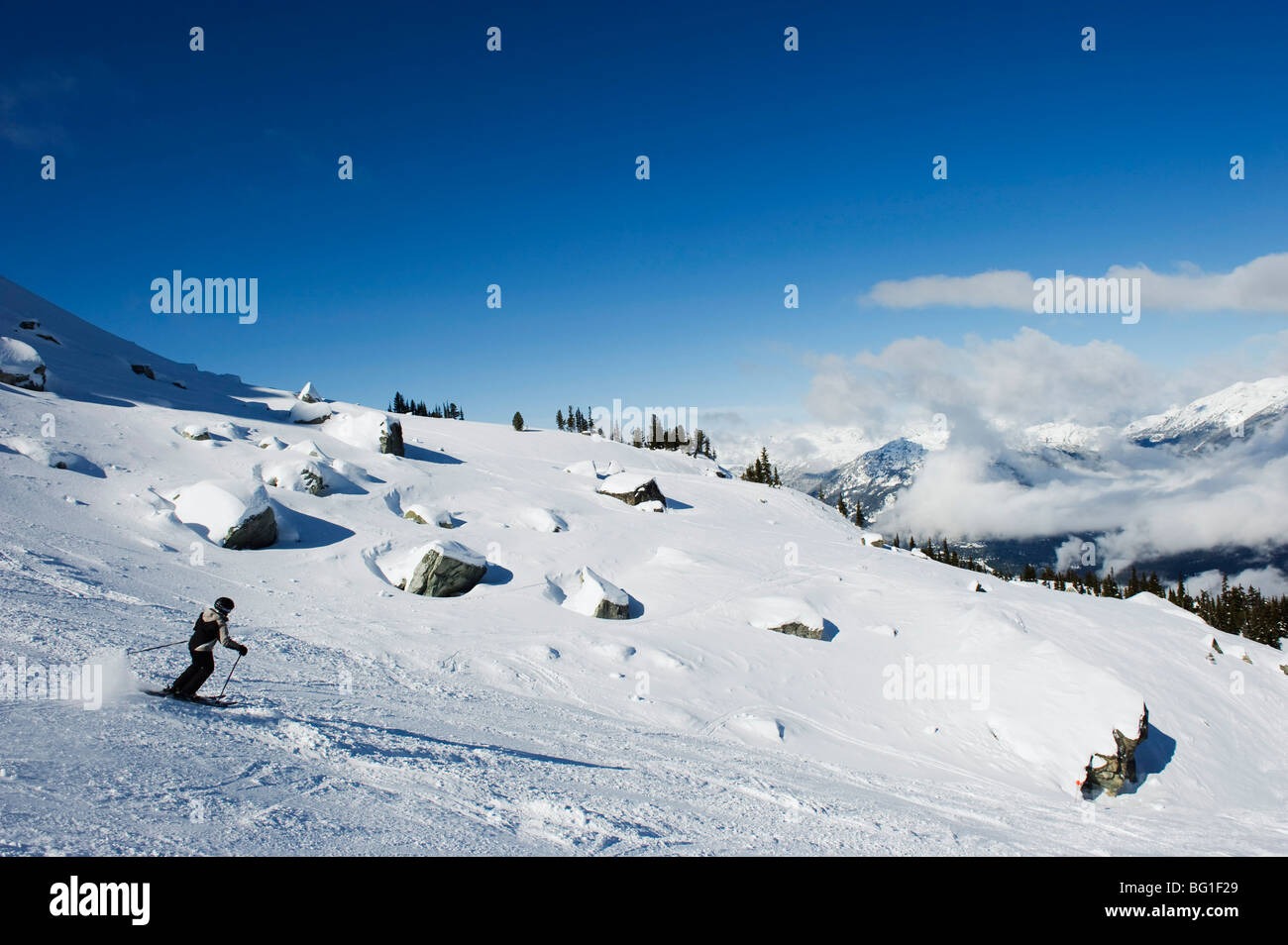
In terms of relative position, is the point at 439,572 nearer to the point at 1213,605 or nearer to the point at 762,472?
the point at 762,472

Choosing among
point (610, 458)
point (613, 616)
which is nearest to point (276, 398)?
point (610, 458)

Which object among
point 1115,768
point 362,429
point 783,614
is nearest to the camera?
point 1115,768

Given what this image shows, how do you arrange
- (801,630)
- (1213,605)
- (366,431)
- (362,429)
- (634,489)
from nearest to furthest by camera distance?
(801,630) < (366,431) < (362,429) < (634,489) < (1213,605)

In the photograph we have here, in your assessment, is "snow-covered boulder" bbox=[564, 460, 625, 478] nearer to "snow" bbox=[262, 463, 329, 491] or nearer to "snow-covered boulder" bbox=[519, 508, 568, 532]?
"snow-covered boulder" bbox=[519, 508, 568, 532]

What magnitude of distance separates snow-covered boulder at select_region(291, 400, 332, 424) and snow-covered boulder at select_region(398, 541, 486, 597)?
2556 cm

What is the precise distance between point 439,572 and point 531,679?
8051 mm

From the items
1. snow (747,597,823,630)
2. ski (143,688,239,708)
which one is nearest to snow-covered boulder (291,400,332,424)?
snow (747,597,823,630)

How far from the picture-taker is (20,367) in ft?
113

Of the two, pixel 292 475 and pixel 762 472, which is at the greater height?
pixel 762 472

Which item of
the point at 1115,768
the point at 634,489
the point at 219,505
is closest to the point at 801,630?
the point at 1115,768

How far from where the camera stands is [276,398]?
52938 mm
